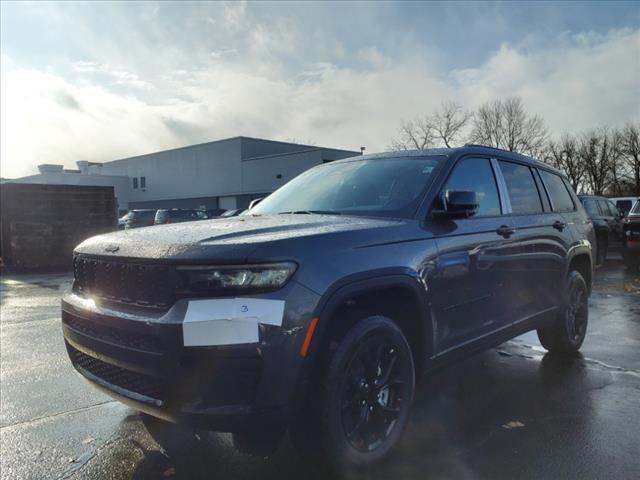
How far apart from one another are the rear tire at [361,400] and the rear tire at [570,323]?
100 inches

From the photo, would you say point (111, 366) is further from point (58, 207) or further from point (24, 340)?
point (58, 207)

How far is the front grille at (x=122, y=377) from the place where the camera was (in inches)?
92.4

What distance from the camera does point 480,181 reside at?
3.94 meters

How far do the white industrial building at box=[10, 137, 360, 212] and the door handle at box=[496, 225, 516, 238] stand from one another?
33482 mm

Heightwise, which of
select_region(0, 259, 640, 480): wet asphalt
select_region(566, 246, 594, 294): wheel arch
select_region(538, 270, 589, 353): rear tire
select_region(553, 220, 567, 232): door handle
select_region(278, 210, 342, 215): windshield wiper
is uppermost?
select_region(278, 210, 342, 215): windshield wiper

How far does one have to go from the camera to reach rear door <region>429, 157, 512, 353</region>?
3184 millimetres

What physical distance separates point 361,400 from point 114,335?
135cm

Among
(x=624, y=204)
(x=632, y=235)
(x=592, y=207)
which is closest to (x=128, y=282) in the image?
(x=632, y=235)

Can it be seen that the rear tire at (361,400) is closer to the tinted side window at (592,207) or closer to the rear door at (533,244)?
the rear door at (533,244)

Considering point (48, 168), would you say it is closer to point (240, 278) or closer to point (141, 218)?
point (141, 218)

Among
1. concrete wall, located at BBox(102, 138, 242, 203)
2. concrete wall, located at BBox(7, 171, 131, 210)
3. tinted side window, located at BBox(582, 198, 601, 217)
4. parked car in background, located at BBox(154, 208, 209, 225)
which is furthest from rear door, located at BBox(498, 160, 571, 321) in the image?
concrete wall, located at BBox(7, 171, 131, 210)

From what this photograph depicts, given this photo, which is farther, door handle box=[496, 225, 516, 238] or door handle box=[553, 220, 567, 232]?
door handle box=[553, 220, 567, 232]

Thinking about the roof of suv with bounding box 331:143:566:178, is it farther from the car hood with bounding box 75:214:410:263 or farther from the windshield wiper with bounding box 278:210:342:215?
the car hood with bounding box 75:214:410:263

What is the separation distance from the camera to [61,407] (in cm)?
388
